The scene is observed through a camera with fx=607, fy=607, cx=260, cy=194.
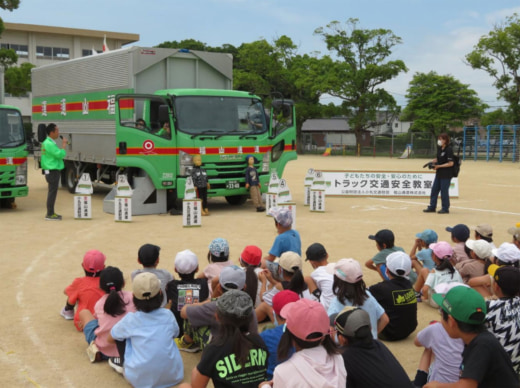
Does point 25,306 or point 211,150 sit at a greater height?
point 211,150

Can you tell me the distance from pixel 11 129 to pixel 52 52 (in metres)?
54.8

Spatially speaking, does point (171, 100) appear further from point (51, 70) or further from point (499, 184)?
point (499, 184)

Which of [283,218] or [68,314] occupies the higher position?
[283,218]

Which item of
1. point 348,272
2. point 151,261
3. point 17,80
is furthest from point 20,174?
point 17,80

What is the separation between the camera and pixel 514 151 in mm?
40688

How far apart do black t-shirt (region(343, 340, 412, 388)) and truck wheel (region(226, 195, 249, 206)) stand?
12.7 metres

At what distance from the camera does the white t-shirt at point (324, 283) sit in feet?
17.7

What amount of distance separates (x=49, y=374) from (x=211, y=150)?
30.9 ft

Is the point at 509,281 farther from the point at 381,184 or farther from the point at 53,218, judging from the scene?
the point at 381,184

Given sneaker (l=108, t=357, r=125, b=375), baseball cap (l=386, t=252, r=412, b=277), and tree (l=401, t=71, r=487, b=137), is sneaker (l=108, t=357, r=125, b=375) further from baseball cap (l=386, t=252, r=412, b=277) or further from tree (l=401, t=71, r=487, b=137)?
tree (l=401, t=71, r=487, b=137)

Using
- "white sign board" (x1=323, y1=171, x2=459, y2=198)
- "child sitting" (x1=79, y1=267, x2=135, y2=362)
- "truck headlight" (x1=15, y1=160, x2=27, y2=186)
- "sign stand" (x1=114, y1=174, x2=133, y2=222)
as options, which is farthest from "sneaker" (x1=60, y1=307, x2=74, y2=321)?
"white sign board" (x1=323, y1=171, x2=459, y2=198)

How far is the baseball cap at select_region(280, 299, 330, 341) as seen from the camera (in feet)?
11.0

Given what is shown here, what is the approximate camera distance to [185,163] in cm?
1396

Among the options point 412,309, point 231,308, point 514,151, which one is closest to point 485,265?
point 412,309
